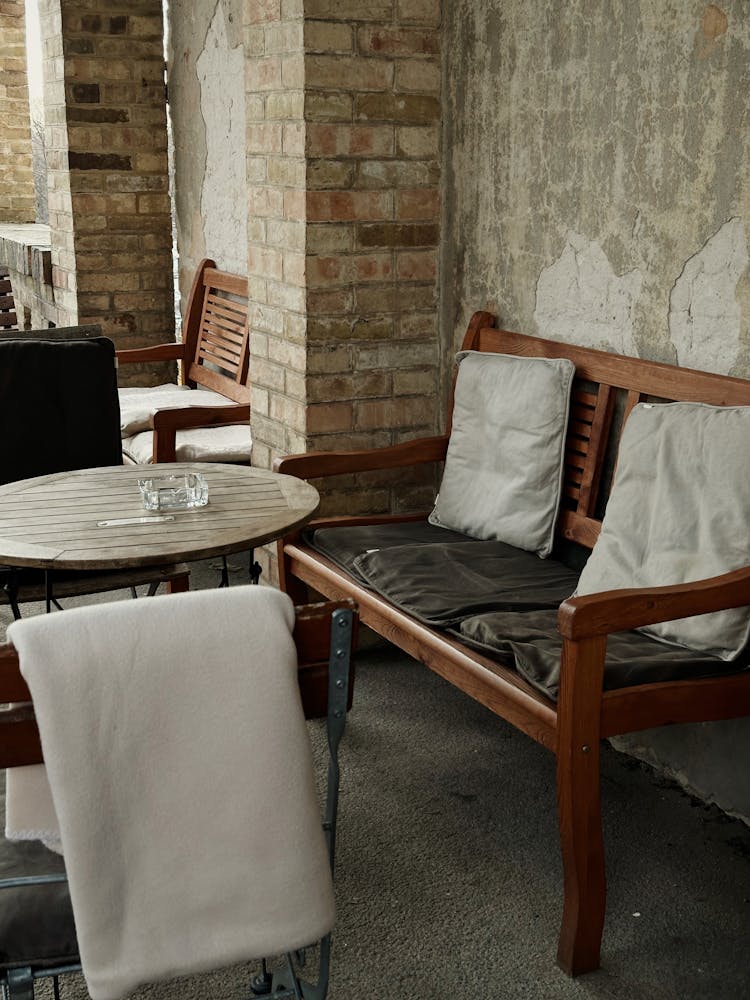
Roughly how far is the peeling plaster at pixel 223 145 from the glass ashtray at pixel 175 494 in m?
2.47

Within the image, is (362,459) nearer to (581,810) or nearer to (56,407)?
(56,407)

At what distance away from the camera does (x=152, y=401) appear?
16.5ft

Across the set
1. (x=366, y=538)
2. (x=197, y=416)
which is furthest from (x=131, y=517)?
(x=197, y=416)

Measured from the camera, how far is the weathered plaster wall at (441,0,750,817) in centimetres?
273

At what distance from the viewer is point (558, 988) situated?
2.23m

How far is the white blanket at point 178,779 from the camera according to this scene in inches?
56.8

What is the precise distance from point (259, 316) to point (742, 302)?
1.81 metres

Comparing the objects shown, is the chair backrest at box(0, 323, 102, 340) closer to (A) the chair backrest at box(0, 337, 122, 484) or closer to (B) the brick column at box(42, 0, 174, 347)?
(A) the chair backrest at box(0, 337, 122, 484)

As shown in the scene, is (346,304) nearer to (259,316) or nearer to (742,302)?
(259,316)

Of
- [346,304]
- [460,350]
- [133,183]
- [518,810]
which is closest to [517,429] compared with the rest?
[460,350]

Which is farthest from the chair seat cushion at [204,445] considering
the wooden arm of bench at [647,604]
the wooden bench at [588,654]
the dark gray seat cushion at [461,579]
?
the wooden arm of bench at [647,604]

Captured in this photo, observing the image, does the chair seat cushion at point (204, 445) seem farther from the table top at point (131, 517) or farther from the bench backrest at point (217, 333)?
the table top at point (131, 517)

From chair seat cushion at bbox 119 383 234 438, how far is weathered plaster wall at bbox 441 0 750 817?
1412 millimetres

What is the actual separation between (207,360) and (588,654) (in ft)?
11.4
